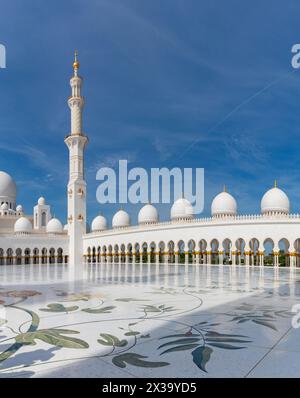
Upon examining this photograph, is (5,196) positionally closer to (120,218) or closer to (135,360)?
(120,218)

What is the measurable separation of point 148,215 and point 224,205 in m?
7.27

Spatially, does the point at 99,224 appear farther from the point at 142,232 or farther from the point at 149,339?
the point at 149,339

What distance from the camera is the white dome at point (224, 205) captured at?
21184 millimetres

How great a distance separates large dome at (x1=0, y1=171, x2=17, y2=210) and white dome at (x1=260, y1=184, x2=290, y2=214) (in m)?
26.7

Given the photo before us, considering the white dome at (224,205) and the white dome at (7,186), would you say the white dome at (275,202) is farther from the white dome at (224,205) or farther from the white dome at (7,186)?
the white dome at (7,186)

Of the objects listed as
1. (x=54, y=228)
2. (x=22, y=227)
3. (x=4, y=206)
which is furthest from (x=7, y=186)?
(x=54, y=228)

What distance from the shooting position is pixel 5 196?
1407 inches

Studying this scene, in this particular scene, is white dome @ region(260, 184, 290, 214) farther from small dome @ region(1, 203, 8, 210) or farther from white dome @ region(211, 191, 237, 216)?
A: small dome @ region(1, 203, 8, 210)

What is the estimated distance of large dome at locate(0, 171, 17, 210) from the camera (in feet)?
116

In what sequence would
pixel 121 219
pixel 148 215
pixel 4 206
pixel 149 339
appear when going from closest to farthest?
pixel 149 339
pixel 148 215
pixel 121 219
pixel 4 206

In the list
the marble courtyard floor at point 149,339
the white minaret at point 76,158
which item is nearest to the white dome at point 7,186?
the white minaret at point 76,158

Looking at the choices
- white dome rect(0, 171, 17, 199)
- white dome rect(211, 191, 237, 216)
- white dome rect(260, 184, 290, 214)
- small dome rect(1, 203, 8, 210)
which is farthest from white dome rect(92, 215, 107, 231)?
white dome rect(260, 184, 290, 214)

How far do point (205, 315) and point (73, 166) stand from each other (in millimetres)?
25542

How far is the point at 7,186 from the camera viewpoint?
1405 inches
